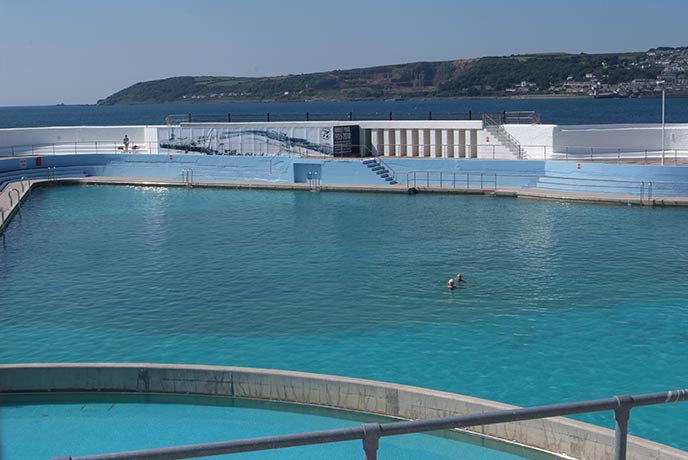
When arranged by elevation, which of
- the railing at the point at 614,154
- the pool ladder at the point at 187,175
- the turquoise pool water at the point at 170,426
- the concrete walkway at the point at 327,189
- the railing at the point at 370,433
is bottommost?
the turquoise pool water at the point at 170,426

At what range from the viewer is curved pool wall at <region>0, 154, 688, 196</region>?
111 ft

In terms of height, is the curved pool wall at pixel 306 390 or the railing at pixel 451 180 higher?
the railing at pixel 451 180

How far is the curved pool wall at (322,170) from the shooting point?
111 feet

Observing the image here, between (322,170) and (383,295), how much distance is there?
21461 millimetres

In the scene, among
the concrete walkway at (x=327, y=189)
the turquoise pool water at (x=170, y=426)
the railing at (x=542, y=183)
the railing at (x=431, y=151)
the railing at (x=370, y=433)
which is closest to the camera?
the railing at (x=370, y=433)

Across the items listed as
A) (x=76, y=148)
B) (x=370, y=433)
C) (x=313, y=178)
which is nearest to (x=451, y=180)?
(x=313, y=178)

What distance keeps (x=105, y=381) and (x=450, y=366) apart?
5.45m

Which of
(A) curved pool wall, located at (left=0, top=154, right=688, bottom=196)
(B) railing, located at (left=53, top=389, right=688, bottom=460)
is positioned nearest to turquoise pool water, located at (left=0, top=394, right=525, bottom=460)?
(B) railing, located at (left=53, top=389, right=688, bottom=460)

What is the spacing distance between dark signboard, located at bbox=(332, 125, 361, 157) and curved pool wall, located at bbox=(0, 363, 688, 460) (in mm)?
29622

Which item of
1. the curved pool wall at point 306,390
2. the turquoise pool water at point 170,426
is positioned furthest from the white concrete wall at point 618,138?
the turquoise pool water at point 170,426

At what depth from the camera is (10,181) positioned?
39781 mm

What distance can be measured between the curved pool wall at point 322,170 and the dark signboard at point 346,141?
1.46 meters

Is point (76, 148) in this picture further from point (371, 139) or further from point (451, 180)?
point (451, 180)

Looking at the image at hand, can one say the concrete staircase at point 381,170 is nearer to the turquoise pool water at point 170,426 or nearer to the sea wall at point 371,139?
the sea wall at point 371,139
